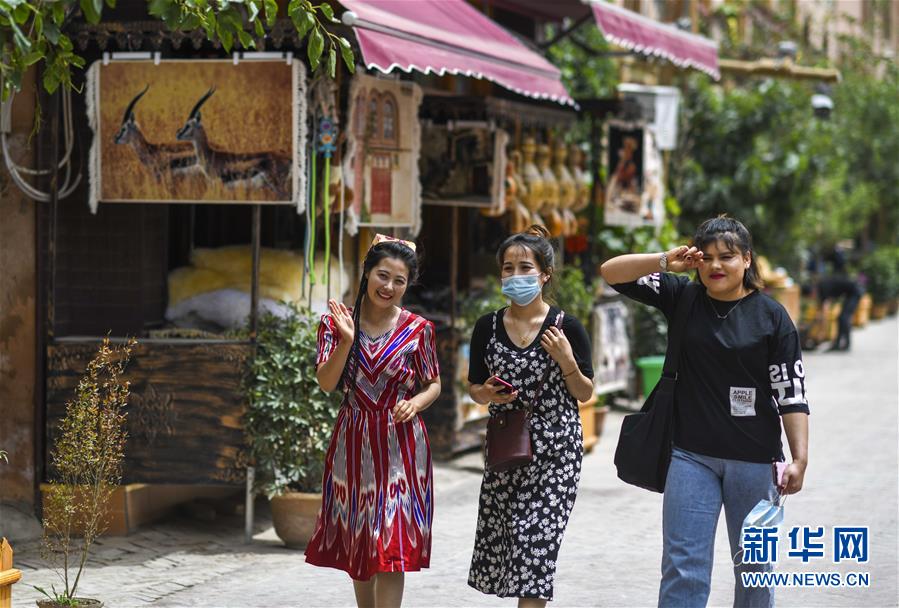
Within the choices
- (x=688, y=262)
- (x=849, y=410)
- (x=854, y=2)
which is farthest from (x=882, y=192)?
(x=688, y=262)

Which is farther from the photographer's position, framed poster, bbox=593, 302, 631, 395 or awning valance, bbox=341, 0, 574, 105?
framed poster, bbox=593, 302, 631, 395

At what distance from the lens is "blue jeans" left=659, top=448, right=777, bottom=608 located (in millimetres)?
5230

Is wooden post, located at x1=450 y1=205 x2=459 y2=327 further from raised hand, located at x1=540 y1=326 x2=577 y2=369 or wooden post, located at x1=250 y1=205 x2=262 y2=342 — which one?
raised hand, located at x1=540 y1=326 x2=577 y2=369

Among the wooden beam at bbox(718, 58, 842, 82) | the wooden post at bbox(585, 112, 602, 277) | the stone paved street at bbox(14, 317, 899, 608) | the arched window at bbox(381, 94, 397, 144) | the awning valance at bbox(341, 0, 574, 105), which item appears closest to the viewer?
the stone paved street at bbox(14, 317, 899, 608)

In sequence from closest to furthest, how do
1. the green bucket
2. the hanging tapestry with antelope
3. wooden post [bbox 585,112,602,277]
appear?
the hanging tapestry with antelope, wooden post [bbox 585,112,602,277], the green bucket

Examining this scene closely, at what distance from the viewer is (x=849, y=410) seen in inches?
586

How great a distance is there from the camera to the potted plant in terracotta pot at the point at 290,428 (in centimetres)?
797

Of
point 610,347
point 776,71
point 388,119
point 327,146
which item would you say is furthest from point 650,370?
point 327,146

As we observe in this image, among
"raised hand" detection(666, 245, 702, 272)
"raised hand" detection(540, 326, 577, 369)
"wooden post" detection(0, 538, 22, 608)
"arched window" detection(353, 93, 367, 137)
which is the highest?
"arched window" detection(353, 93, 367, 137)

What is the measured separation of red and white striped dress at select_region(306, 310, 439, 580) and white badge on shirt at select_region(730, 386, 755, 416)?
1.29m

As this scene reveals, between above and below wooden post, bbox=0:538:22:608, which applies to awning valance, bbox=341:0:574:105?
above

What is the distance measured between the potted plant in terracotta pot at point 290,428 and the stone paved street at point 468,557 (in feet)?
1.02

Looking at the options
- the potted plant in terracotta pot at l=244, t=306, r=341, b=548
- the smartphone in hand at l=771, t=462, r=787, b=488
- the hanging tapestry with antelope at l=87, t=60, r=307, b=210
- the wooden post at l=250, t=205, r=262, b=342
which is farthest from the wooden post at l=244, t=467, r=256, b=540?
the smartphone in hand at l=771, t=462, r=787, b=488

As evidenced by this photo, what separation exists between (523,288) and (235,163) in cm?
287
